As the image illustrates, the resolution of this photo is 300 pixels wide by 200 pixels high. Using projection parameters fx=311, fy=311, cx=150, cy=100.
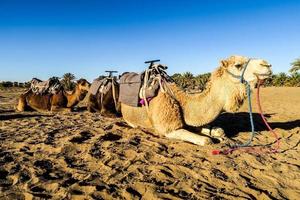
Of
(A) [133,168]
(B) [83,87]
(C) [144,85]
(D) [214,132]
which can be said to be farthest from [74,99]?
(A) [133,168]

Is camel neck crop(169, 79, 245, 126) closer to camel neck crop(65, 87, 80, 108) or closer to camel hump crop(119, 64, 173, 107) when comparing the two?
A: camel hump crop(119, 64, 173, 107)

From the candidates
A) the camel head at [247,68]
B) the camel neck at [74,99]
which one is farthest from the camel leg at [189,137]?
the camel neck at [74,99]

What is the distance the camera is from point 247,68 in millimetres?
5586

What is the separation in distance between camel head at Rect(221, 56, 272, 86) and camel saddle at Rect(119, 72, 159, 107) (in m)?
1.49

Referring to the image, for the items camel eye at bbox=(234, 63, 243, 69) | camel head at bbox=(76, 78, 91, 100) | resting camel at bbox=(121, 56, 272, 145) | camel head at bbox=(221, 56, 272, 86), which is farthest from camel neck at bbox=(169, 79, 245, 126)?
camel head at bbox=(76, 78, 91, 100)

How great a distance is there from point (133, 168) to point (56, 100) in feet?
24.7

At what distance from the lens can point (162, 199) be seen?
3.28 metres

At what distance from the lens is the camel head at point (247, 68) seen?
5.38 meters

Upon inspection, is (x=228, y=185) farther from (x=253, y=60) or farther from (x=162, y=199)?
(x=253, y=60)

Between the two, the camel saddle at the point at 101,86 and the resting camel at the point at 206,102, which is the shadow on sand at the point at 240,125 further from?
the camel saddle at the point at 101,86

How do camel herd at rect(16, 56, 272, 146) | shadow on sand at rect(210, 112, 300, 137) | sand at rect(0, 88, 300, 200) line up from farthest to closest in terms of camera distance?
1. shadow on sand at rect(210, 112, 300, 137)
2. camel herd at rect(16, 56, 272, 146)
3. sand at rect(0, 88, 300, 200)

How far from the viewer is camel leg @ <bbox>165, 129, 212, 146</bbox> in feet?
18.5

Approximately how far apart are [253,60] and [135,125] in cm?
311

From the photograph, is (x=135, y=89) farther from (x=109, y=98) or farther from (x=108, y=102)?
(x=108, y=102)
